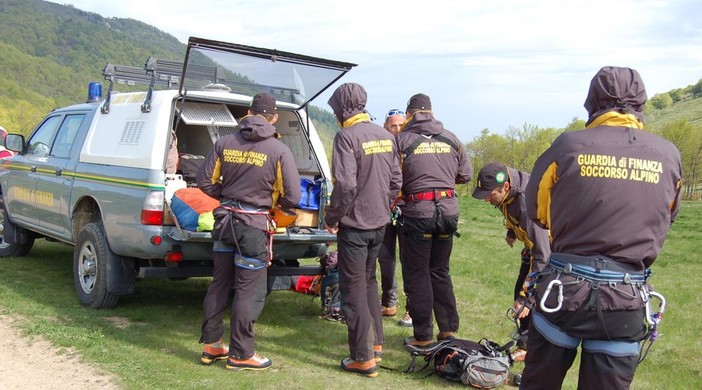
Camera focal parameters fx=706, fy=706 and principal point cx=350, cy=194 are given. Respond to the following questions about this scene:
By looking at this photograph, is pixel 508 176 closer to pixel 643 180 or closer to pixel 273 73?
pixel 643 180

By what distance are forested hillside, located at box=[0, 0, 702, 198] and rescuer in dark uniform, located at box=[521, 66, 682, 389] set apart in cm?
380

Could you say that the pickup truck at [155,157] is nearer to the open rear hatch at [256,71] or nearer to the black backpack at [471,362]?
the open rear hatch at [256,71]

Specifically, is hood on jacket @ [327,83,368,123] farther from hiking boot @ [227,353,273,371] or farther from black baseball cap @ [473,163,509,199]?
hiking boot @ [227,353,273,371]

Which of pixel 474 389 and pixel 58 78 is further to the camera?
pixel 58 78

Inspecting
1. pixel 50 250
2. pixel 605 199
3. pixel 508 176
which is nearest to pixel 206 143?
pixel 508 176

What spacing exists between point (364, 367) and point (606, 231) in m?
2.49

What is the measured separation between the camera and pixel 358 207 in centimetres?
509

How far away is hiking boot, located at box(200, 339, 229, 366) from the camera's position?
16.9ft

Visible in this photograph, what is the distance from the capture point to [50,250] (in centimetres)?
973

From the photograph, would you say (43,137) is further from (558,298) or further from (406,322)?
(558,298)

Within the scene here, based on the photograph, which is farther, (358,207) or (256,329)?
(256,329)

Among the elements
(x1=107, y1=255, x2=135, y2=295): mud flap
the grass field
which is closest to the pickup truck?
(x1=107, y1=255, x2=135, y2=295): mud flap

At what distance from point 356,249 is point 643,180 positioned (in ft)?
8.04

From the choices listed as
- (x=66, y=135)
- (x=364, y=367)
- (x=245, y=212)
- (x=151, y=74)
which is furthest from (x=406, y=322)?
(x=66, y=135)
